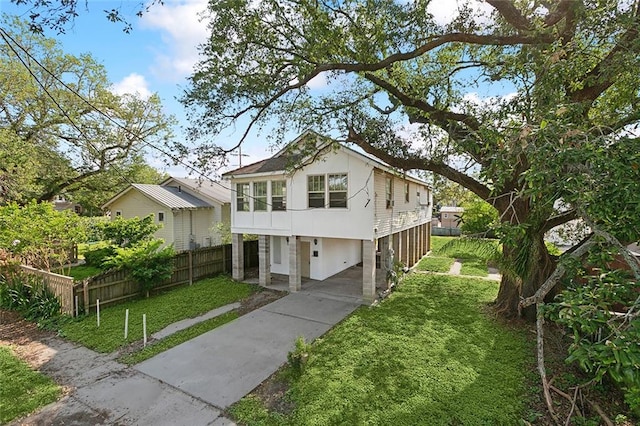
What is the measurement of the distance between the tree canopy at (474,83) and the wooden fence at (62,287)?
6092mm

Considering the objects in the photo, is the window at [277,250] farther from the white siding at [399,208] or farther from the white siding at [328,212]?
the white siding at [399,208]

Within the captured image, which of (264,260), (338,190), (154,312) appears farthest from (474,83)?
(154,312)

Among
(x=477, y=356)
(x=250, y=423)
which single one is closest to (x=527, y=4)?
(x=477, y=356)

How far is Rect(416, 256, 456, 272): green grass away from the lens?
16688 millimetres

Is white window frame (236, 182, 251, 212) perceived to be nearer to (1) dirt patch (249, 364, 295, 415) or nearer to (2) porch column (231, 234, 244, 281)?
(2) porch column (231, 234, 244, 281)

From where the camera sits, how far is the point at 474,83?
957 centimetres

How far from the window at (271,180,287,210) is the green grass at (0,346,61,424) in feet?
28.2

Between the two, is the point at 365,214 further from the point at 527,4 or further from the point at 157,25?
the point at 157,25

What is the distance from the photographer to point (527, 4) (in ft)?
24.9

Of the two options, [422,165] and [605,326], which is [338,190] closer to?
[422,165]

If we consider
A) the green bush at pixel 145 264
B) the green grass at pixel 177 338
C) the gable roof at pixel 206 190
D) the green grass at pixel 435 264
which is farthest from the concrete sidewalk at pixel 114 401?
the gable roof at pixel 206 190

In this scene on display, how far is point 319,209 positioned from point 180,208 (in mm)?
11185

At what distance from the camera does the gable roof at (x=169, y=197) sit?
1883 cm

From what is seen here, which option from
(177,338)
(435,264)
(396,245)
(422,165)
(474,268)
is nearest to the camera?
(177,338)
